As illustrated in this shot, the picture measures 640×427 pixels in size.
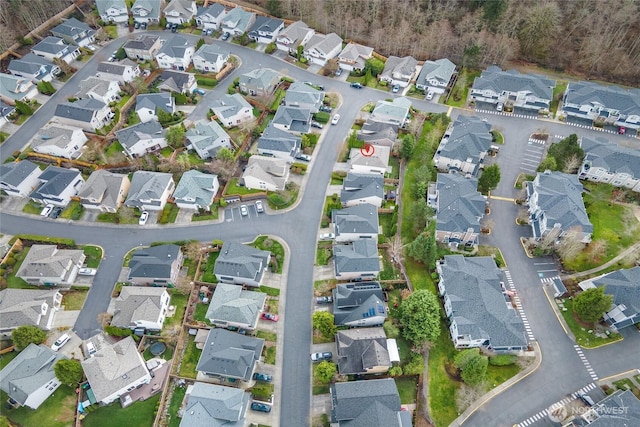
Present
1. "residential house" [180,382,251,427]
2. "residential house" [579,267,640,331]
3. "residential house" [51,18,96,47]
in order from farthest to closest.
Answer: "residential house" [51,18,96,47] → "residential house" [579,267,640,331] → "residential house" [180,382,251,427]

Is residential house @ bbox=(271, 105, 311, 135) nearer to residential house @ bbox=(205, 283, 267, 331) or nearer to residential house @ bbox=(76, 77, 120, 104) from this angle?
residential house @ bbox=(205, 283, 267, 331)

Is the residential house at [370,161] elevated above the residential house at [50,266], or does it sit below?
above

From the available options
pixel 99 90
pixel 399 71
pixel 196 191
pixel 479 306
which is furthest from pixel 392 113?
pixel 99 90

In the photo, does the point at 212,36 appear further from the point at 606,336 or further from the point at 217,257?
the point at 606,336

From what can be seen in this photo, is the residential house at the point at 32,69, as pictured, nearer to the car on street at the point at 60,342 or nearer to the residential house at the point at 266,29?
the residential house at the point at 266,29

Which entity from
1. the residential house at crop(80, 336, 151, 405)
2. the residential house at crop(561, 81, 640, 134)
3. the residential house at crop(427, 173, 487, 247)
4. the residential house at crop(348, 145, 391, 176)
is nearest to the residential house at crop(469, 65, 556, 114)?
the residential house at crop(561, 81, 640, 134)

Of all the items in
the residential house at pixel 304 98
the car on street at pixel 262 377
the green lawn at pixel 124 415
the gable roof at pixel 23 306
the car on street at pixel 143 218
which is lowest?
the green lawn at pixel 124 415

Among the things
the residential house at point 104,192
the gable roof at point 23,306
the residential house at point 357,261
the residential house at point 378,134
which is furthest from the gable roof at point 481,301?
the gable roof at point 23,306
